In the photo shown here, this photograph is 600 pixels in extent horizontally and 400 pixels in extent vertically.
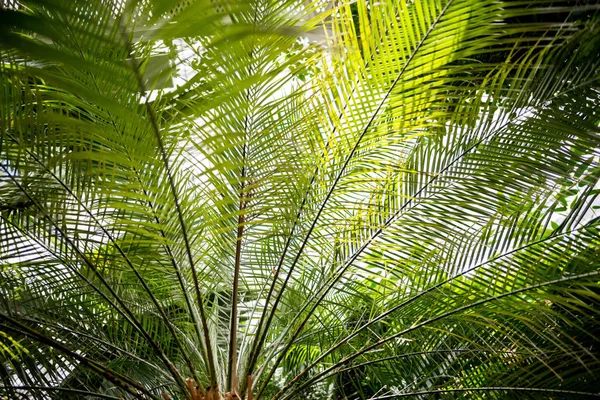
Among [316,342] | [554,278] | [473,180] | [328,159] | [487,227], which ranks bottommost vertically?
[316,342]

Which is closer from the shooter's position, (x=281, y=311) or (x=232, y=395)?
(x=232, y=395)

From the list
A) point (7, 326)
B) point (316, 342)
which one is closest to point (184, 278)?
point (7, 326)

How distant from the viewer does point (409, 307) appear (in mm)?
3107

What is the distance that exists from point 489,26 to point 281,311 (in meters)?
2.16

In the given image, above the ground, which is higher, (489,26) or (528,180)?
(489,26)

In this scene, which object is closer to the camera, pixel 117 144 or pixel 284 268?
pixel 117 144

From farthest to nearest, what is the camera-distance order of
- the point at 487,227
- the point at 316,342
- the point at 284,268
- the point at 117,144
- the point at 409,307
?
the point at 316,342, the point at 284,268, the point at 409,307, the point at 487,227, the point at 117,144

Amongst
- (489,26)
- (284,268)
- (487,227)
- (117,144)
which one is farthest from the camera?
(284,268)

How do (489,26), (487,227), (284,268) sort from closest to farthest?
(489,26) → (487,227) → (284,268)

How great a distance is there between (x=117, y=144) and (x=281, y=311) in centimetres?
172

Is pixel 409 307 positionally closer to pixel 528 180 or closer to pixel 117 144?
pixel 528 180

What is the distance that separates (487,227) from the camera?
2.81 metres

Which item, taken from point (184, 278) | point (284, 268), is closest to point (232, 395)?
point (184, 278)

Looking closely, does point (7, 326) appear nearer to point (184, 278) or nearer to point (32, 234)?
point (32, 234)
